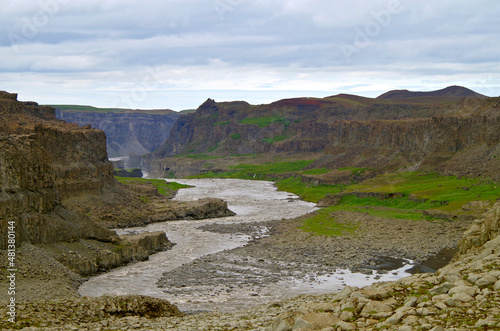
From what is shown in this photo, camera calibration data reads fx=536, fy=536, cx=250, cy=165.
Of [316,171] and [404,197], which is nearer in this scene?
[404,197]

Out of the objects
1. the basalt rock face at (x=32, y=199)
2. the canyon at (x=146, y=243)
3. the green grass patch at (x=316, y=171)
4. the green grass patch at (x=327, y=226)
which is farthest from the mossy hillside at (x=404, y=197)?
the basalt rock face at (x=32, y=199)

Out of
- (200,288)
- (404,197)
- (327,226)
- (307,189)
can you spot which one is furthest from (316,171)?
(200,288)

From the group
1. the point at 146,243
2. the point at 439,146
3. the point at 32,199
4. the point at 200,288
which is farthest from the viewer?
the point at 439,146

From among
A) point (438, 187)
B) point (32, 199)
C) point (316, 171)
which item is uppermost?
point (32, 199)

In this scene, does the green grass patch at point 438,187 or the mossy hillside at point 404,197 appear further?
the green grass patch at point 438,187

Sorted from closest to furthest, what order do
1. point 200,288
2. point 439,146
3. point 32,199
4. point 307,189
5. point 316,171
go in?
point 200,288 → point 32,199 → point 439,146 → point 307,189 → point 316,171

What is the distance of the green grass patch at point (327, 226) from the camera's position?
8275cm

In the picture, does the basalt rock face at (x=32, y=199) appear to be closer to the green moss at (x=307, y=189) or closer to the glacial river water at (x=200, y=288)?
the glacial river water at (x=200, y=288)

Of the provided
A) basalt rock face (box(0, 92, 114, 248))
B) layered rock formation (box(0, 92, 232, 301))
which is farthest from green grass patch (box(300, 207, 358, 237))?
basalt rock face (box(0, 92, 114, 248))

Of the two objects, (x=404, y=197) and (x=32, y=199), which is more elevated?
(x=32, y=199)

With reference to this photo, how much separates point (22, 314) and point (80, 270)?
27913 millimetres

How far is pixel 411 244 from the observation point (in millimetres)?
71500

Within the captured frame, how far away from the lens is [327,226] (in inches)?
3482

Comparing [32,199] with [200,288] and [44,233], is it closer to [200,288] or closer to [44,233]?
[44,233]
